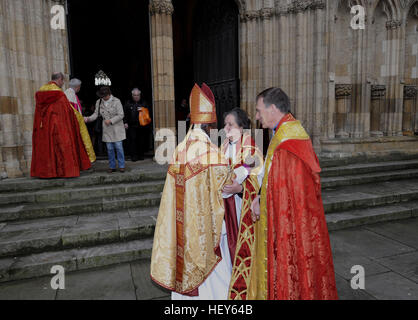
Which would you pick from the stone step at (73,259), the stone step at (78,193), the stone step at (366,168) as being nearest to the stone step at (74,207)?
the stone step at (78,193)

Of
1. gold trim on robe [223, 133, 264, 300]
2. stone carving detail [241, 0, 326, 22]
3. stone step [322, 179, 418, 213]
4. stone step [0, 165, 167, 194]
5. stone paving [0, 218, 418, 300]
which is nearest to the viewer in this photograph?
gold trim on robe [223, 133, 264, 300]

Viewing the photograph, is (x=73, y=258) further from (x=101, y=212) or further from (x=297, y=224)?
(x=297, y=224)

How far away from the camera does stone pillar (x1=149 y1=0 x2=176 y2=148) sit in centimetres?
683

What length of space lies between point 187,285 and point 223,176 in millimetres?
972

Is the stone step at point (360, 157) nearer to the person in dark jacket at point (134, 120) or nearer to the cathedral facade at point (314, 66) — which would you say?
the cathedral facade at point (314, 66)

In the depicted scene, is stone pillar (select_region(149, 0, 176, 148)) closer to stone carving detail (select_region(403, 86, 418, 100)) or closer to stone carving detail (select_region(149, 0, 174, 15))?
stone carving detail (select_region(149, 0, 174, 15))

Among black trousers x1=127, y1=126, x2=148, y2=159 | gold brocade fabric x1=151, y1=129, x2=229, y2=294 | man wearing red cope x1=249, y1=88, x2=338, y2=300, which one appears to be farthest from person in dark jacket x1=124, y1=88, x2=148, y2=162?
man wearing red cope x1=249, y1=88, x2=338, y2=300

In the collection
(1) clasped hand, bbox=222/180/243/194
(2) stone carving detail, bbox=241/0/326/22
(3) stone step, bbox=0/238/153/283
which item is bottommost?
(3) stone step, bbox=0/238/153/283

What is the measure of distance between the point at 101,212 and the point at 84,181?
83 centimetres

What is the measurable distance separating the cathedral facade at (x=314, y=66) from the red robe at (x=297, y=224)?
5.30 metres

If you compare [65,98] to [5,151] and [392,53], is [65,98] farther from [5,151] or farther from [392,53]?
[392,53]

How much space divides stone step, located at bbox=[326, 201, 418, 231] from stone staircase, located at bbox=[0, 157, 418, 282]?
0.01 meters
